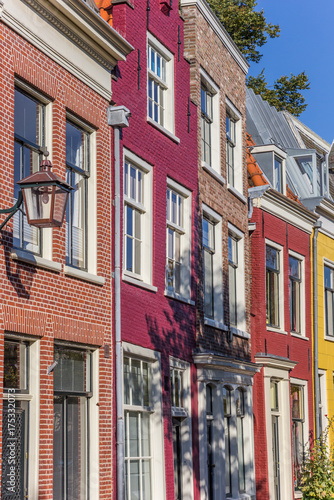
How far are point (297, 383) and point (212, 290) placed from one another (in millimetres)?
5772

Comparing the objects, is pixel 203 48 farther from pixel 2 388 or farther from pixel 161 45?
pixel 2 388

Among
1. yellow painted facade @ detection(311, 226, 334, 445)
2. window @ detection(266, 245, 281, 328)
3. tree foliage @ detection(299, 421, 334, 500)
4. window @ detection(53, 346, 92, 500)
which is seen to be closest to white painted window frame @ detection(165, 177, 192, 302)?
window @ detection(53, 346, 92, 500)

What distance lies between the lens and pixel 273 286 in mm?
23828

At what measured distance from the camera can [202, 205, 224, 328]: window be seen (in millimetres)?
19500

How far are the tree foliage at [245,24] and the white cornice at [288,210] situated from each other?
488 inches

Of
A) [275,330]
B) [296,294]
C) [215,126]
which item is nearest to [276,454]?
[275,330]

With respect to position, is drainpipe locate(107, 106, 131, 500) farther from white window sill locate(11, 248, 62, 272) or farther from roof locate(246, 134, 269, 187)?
roof locate(246, 134, 269, 187)

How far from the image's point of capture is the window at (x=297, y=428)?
23883mm

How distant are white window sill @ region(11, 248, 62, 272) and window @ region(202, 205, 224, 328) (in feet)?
23.0

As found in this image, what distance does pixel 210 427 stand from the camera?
1898 centimetres

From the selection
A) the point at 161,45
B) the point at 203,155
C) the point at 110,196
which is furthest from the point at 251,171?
the point at 110,196

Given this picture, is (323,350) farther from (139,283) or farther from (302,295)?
(139,283)

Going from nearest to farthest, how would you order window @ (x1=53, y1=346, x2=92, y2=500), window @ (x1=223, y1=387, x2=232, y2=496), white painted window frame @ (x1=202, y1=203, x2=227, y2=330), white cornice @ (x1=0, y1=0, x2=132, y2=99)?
1. white cornice @ (x1=0, y1=0, x2=132, y2=99)
2. window @ (x1=53, y1=346, x2=92, y2=500)
3. window @ (x1=223, y1=387, x2=232, y2=496)
4. white painted window frame @ (x1=202, y1=203, x2=227, y2=330)

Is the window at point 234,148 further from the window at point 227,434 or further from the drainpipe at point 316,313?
the window at point 227,434
